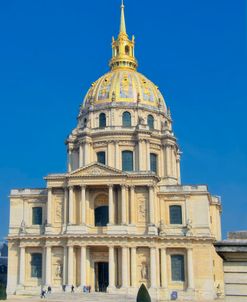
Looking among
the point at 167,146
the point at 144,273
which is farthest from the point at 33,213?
the point at 167,146

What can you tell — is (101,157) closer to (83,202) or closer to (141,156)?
(141,156)

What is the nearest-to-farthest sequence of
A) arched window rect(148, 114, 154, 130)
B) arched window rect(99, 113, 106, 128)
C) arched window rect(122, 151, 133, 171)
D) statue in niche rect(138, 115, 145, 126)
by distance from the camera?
arched window rect(122, 151, 133, 171) → statue in niche rect(138, 115, 145, 126) → arched window rect(99, 113, 106, 128) → arched window rect(148, 114, 154, 130)

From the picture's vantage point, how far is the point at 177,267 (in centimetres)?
5472

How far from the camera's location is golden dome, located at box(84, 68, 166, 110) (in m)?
67.5

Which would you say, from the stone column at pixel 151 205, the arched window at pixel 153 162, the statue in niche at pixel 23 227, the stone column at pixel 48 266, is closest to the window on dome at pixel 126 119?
the arched window at pixel 153 162

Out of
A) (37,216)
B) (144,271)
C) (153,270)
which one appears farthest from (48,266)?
(153,270)

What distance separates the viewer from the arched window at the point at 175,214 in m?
56.6

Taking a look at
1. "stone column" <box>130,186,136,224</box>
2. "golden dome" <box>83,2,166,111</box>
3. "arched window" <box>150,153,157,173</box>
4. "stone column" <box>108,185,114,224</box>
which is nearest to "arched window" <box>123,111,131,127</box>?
"golden dome" <box>83,2,166,111</box>

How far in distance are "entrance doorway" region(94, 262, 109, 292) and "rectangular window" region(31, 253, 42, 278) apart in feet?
20.4

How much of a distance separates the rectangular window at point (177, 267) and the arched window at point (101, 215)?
8.48 metres

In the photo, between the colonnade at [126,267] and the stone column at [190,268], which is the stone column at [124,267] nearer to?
the colonnade at [126,267]

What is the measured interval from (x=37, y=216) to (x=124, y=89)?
21.2 m

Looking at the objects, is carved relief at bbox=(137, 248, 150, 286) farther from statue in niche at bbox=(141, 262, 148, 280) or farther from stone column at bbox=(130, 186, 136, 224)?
stone column at bbox=(130, 186, 136, 224)

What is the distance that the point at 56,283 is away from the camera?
54000 mm
